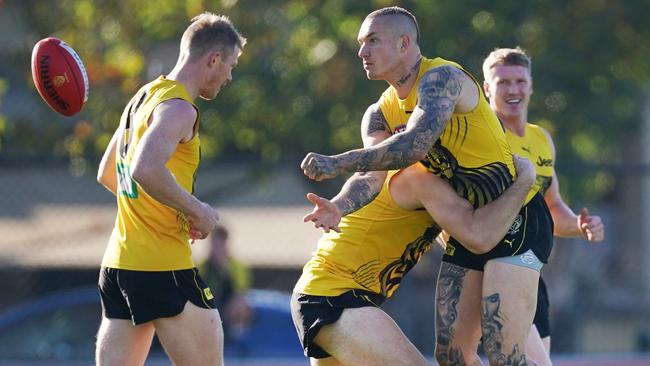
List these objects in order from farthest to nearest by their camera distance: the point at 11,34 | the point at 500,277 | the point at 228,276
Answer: the point at 11,34 → the point at 228,276 → the point at 500,277

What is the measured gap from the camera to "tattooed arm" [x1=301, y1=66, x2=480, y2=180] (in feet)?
18.0

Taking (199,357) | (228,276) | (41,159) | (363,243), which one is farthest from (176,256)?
(41,159)

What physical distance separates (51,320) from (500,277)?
18.6ft

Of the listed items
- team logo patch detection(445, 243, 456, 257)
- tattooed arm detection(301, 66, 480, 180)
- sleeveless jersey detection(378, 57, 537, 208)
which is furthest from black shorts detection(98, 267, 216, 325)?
sleeveless jersey detection(378, 57, 537, 208)

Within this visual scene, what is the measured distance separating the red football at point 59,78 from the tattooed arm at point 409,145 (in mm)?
1561

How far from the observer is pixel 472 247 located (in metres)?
5.90

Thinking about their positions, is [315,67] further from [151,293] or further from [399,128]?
[151,293]

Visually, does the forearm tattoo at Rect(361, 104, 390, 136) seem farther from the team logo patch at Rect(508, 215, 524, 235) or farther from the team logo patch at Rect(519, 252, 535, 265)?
the team logo patch at Rect(519, 252, 535, 265)

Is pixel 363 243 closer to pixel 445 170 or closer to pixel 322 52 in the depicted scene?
pixel 445 170

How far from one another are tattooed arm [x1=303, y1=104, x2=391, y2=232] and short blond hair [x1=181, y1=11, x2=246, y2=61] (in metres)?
0.80

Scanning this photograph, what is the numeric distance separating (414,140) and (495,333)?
1037 mm

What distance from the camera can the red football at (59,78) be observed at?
643 centimetres

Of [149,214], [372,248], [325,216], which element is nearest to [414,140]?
[325,216]

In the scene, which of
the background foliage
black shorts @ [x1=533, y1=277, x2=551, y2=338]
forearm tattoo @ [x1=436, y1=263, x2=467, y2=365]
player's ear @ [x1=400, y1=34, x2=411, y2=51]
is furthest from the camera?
the background foliage
